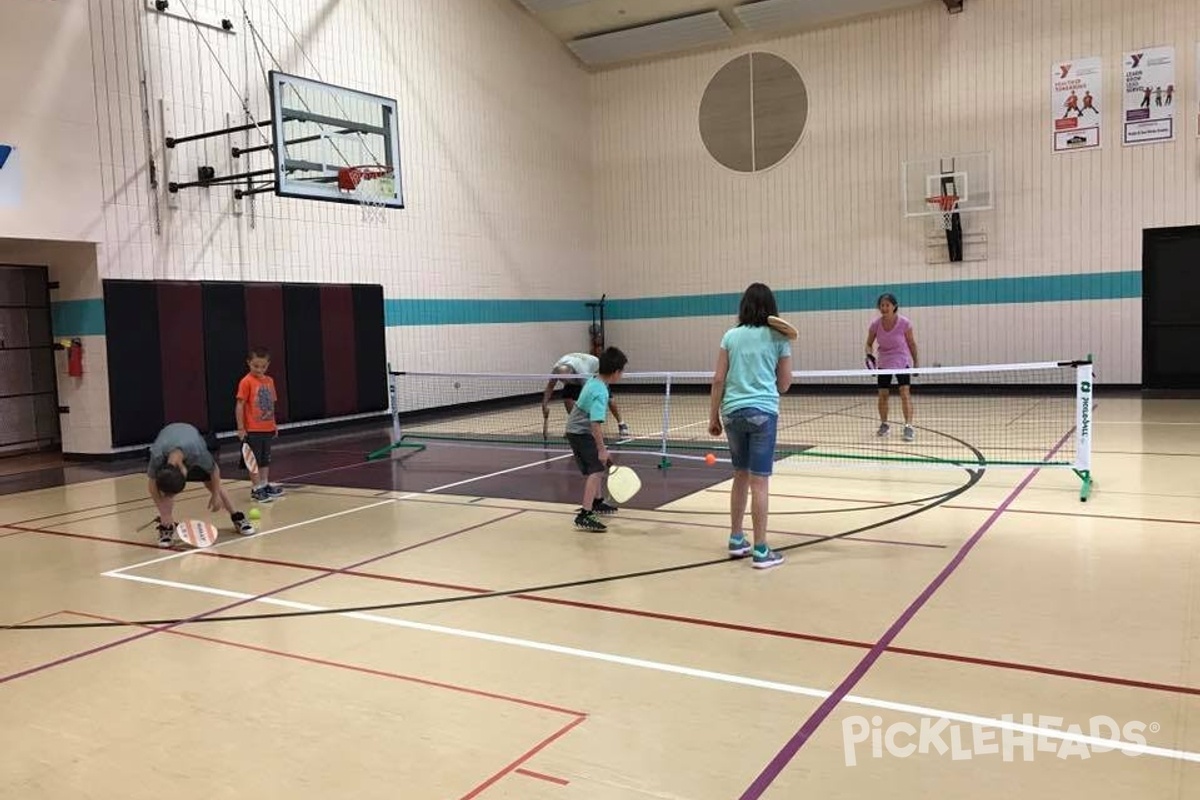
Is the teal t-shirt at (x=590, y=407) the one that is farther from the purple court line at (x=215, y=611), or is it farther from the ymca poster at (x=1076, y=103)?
the ymca poster at (x=1076, y=103)

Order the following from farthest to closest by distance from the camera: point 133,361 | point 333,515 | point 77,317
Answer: point 133,361
point 77,317
point 333,515

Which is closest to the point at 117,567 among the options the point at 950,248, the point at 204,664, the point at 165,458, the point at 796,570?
the point at 165,458

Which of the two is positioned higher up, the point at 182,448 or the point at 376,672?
the point at 182,448

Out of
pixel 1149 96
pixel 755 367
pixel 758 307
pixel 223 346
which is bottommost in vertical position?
pixel 755 367

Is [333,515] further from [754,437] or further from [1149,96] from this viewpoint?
[1149,96]

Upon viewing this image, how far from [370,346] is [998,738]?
563 inches

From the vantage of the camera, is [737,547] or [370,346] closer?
[737,547]

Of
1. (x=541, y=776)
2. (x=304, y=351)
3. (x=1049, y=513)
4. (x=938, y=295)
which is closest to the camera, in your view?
(x=541, y=776)

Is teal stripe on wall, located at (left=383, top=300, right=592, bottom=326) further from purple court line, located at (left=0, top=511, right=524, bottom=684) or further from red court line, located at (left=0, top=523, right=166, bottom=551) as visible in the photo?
purple court line, located at (left=0, top=511, right=524, bottom=684)

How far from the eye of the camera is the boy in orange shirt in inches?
368

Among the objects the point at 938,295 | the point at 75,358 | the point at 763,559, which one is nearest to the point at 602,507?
the point at 763,559

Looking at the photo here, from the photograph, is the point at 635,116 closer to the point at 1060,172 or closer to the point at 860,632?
the point at 1060,172

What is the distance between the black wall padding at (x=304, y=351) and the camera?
15078 millimetres

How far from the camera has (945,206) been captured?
18125 millimetres
